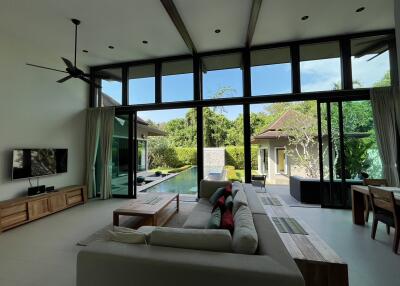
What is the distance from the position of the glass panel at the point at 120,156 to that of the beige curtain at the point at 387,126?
243 inches

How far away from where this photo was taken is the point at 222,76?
5289 millimetres

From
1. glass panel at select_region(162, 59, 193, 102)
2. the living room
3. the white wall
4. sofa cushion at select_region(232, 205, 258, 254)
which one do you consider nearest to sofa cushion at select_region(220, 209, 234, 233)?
the living room

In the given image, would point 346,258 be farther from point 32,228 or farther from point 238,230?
point 32,228

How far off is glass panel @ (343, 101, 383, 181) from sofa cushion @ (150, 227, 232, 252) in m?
4.46

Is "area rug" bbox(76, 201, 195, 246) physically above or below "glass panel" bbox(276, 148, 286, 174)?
below

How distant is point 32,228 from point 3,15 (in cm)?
381

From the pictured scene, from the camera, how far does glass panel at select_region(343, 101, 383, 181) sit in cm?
448

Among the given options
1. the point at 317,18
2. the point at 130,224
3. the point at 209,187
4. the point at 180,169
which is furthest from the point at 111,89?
the point at 317,18

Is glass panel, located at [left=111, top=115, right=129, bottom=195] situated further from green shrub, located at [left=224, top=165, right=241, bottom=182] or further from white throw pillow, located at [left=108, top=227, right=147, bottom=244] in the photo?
white throw pillow, located at [left=108, top=227, right=147, bottom=244]

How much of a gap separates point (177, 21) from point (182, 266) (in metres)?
3.93

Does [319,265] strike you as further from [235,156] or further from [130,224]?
[235,156]

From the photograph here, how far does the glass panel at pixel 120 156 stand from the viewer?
5.82 m

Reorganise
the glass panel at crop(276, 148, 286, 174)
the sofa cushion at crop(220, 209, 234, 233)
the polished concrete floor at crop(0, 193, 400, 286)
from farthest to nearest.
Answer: the glass panel at crop(276, 148, 286, 174) < the polished concrete floor at crop(0, 193, 400, 286) < the sofa cushion at crop(220, 209, 234, 233)

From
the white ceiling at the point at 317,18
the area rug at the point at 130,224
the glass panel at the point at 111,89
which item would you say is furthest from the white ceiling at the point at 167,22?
the area rug at the point at 130,224
